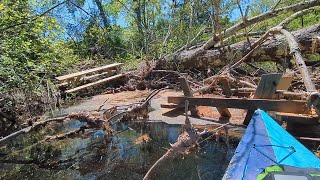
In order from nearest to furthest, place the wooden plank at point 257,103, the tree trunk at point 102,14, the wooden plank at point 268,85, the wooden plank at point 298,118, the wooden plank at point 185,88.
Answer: the wooden plank at point 298,118 → the wooden plank at point 257,103 → the wooden plank at point 268,85 → the wooden plank at point 185,88 → the tree trunk at point 102,14

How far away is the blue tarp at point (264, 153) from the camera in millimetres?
3269

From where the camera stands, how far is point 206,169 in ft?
15.2

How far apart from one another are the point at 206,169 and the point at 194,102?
1.52 meters

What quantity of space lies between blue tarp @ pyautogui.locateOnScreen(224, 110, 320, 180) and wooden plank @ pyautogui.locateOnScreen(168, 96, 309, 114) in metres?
0.79

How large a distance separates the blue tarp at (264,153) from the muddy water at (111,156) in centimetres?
86

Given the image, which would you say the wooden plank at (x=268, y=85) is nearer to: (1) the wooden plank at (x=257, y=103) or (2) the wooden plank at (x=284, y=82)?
(1) the wooden plank at (x=257, y=103)

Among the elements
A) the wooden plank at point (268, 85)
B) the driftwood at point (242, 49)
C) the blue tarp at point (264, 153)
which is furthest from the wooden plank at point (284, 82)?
the driftwood at point (242, 49)

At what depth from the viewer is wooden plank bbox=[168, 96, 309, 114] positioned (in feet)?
15.4

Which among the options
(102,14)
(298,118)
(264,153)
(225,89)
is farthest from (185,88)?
(102,14)

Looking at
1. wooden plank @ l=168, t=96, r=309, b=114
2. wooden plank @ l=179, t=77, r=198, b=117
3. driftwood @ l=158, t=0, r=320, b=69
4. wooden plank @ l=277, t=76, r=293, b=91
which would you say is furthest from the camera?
driftwood @ l=158, t=0, r=320, b=69

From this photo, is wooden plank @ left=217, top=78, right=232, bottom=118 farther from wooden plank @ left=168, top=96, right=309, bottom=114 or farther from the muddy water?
the muddy water

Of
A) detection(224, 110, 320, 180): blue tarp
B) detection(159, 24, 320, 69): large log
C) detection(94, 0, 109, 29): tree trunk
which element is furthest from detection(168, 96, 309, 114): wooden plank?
detection(94, 0, 109, 29): tree trunk

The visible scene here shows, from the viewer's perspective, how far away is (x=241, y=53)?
8.74 meters

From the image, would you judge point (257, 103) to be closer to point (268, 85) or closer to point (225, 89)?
point (268, 85)
